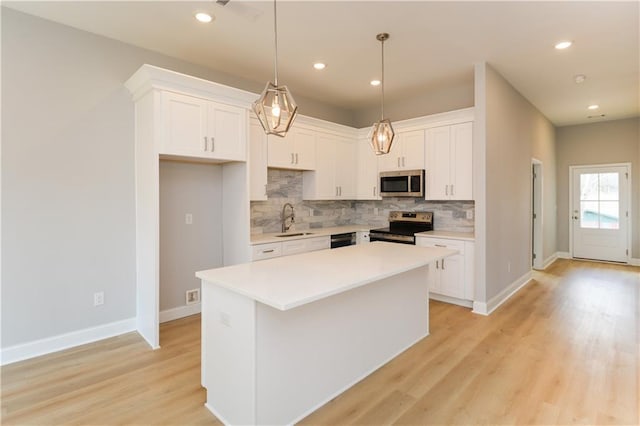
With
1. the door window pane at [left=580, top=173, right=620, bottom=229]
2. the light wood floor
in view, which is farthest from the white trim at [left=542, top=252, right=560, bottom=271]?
the light wood floor

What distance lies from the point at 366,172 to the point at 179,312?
3.32 m

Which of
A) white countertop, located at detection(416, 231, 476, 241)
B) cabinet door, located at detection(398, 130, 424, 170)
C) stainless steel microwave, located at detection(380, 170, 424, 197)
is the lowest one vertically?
white countertop, located at detection(416, 231, 476, 241)

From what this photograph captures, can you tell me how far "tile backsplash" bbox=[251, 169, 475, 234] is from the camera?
4574mm

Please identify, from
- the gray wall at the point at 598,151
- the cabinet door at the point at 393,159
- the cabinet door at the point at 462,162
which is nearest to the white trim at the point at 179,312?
the cabinet door at the point at 393,159

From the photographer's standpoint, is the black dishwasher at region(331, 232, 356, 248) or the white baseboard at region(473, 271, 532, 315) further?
the black dishwasher at region(331, 232, 356, 248)

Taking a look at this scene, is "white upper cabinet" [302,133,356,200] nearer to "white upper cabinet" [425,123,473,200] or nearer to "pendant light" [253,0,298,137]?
"white upper cabinet" [425,123,473,200]

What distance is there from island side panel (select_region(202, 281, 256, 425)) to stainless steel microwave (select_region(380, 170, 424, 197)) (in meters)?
3.37

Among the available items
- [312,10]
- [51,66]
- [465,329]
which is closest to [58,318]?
[51,66]

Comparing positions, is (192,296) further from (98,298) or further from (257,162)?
(257,162)

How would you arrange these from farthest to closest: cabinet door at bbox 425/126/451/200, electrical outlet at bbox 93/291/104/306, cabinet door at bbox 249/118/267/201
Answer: cabinet door at bbox 425/126/451/200 < cabinet door at bbox 249/118/267/201 < electrical outlet at bbox 93/291/104/306

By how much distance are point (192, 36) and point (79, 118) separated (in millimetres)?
1282

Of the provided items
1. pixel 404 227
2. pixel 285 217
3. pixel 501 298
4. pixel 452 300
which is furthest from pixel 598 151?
pixel 285 217

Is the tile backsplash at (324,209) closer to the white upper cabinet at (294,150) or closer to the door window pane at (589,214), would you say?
the white upper cabinet at (294,150)

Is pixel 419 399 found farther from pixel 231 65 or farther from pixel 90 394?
pixel 231 65
